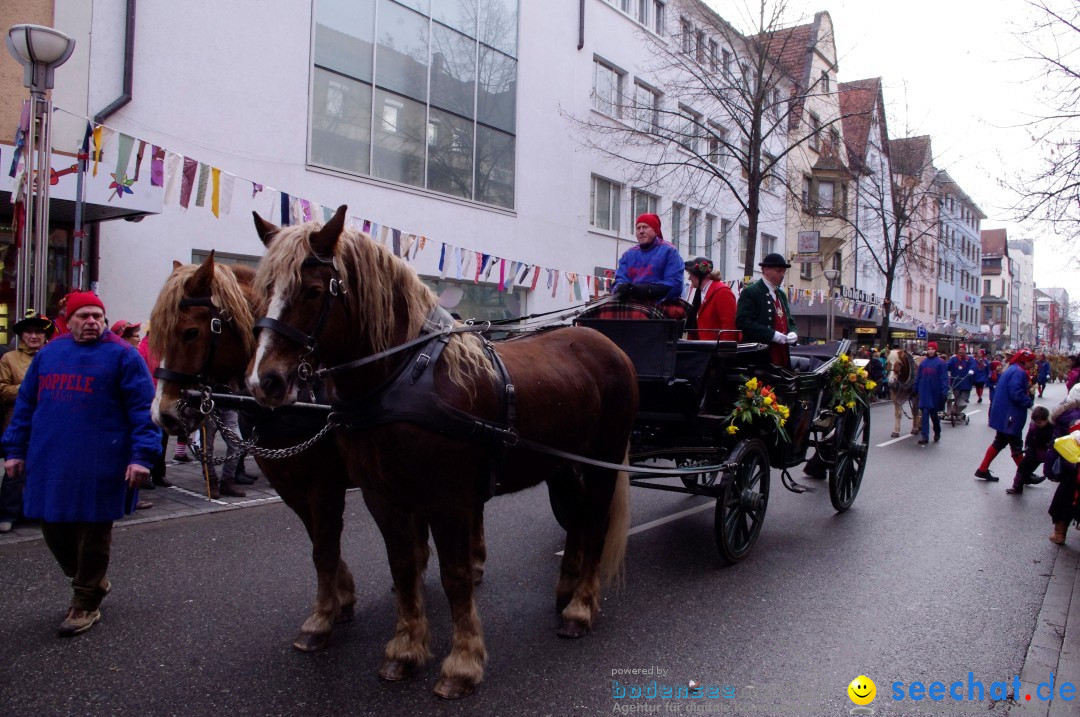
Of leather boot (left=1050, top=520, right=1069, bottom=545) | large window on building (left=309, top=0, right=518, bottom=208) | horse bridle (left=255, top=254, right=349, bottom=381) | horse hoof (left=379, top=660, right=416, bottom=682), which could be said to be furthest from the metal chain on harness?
large window on building (left=309, top=0, right=518, bottom=208)

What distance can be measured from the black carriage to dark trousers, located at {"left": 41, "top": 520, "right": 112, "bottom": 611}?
3075 mm

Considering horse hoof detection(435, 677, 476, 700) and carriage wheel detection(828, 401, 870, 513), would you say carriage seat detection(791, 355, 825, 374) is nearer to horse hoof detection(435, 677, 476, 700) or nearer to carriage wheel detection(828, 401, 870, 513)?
carriage wheel detection(828, 401, 870, 513)

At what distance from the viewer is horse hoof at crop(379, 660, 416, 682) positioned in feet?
10.7

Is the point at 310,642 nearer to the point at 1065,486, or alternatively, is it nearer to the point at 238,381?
the point at 238,381

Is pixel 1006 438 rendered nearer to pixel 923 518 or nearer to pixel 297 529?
pixel 923 518

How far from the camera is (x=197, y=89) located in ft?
34.3

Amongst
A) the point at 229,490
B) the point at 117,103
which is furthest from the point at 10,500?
the point at 117,103

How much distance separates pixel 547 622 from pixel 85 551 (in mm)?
2455

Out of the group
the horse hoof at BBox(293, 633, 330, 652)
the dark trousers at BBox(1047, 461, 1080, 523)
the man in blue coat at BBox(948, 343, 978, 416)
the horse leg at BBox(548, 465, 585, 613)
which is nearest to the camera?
the horse hoof at BBox(293, 633, 330, 652)

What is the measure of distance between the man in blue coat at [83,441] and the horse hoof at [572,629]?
2.27 metres

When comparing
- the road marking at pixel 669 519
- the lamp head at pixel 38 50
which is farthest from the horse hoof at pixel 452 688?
the lamp head at pixel 38 50

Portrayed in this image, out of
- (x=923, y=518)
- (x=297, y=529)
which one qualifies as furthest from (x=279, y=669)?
(x=923, y=518)

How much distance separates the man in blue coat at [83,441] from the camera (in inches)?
145

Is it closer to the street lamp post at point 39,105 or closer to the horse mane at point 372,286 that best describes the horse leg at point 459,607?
the horse mane at point 372,286
